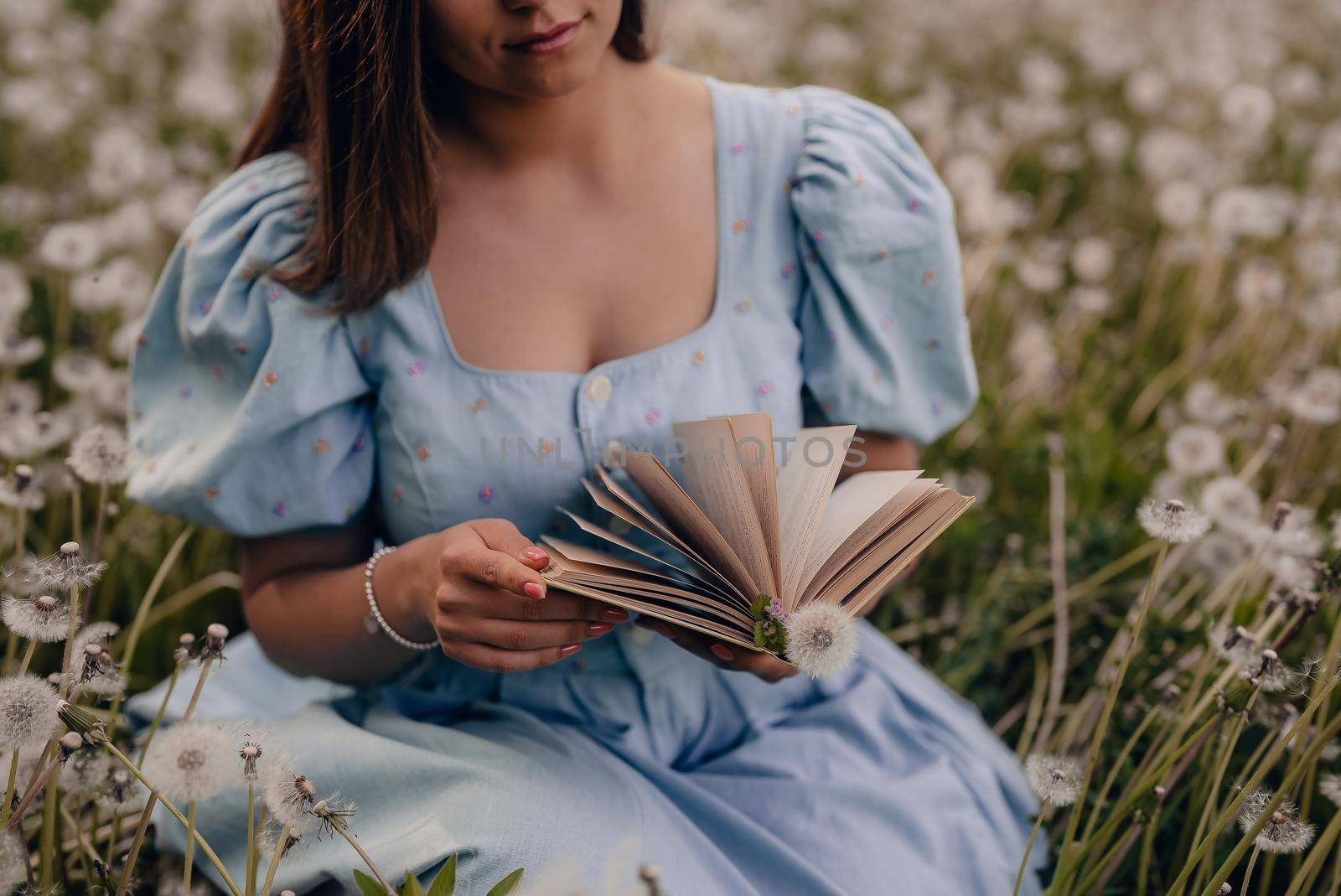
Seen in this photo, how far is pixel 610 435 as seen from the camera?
1166 millimetres

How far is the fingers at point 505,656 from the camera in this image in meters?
1.00

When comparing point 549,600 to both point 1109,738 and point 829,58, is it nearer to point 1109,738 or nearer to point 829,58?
point 1109,738

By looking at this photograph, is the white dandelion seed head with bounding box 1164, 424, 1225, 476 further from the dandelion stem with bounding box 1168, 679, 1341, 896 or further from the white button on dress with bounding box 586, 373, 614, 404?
the white button on dress with bounding box 586, 373, 614, 404

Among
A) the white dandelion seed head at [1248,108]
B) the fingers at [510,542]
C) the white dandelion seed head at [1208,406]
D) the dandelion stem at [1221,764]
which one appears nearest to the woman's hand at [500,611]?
the fingers at [510,542]

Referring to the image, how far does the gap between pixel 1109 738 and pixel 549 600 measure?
88 centimetres

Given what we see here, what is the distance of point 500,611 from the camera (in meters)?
0.97

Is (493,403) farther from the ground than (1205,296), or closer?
farther from the ground

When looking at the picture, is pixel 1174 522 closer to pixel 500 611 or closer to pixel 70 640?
pixel 500 611

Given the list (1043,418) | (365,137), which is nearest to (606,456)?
(365,137)

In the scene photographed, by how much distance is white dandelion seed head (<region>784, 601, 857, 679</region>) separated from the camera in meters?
0.86

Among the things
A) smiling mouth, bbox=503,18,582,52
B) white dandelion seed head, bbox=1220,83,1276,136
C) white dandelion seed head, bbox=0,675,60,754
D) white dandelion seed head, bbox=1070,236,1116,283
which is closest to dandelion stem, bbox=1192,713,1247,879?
smiling mouth, bbox=503,18,582,52

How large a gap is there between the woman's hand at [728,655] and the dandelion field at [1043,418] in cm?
23

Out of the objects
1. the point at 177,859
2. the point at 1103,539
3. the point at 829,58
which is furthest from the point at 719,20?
the point at 177,859

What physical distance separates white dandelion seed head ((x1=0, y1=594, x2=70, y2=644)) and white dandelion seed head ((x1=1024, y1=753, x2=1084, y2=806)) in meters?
0.91
